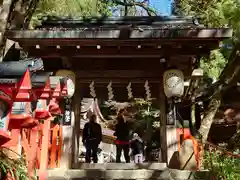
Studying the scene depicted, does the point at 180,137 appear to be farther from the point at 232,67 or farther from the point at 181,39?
the point at 232,67

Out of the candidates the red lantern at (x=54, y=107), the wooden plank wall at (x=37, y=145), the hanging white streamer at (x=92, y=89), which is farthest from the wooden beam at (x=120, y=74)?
the wooden plank wall at (x=37, y=145)

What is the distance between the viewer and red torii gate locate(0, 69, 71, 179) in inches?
176

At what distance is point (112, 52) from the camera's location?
7.49 metres

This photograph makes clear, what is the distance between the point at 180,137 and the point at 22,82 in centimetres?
406

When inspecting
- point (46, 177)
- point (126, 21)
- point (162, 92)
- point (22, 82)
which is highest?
point (126, 21)

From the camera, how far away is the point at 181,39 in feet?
22.7

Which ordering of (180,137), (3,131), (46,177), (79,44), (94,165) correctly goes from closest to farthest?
(3,131) → (46,177) → (79,44) → (180,137) → (94,165)

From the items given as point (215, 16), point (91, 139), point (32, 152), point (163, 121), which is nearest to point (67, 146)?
point (32, 152)

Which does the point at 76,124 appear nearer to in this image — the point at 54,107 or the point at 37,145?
the point at 54,107

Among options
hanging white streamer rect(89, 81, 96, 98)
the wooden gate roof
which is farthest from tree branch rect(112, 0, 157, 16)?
hanging white streamer rect(89, 81, 96, 98)

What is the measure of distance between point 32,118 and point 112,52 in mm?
2907

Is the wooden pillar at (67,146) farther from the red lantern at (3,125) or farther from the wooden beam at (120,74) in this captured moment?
the red lantern at (3,125)

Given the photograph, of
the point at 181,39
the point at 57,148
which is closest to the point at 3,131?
the point at 57,148

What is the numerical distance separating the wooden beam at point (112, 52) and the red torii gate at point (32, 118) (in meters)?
0.61
